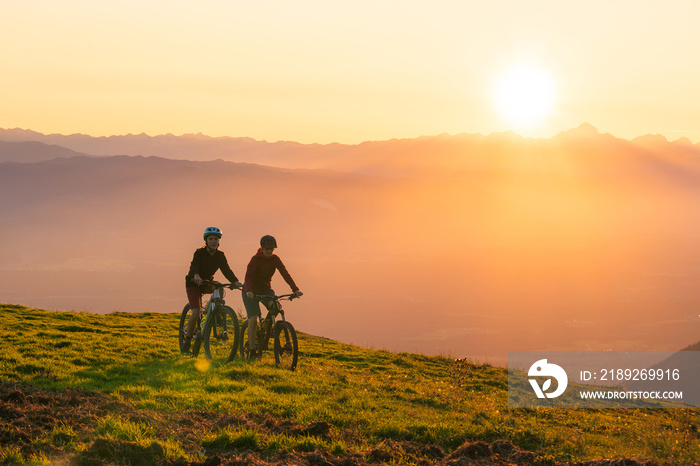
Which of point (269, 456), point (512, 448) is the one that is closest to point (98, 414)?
point (269, 456)

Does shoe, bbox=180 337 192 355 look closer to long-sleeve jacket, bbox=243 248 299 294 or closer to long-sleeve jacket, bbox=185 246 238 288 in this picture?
long-sleeve jacket, bbox=185 246 238 288

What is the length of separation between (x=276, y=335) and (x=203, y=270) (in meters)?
2.30

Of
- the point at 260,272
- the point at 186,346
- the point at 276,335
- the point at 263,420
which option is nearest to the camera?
the point at 263,420

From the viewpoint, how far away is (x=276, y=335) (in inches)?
514

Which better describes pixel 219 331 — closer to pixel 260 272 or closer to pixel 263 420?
pixel 260 272

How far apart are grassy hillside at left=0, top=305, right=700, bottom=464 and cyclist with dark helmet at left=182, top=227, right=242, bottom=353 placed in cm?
122

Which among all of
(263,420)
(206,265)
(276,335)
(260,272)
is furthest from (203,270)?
(263,420)

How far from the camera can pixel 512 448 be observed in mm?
7832

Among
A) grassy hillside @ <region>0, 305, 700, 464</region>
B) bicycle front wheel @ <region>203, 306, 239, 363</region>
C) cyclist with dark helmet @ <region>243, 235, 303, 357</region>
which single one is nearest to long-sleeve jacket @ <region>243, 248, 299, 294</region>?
cyclist with dark helmet @ <region>243, 235, 303, 357</region>

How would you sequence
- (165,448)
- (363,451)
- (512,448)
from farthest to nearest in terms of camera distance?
(512,448) → (363,451) → (165,448)

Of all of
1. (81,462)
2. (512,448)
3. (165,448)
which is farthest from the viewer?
(512,448)

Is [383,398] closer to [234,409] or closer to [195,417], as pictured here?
[234,409]

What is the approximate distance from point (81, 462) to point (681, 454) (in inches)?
305

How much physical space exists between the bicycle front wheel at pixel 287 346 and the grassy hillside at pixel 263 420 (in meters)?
0.30
